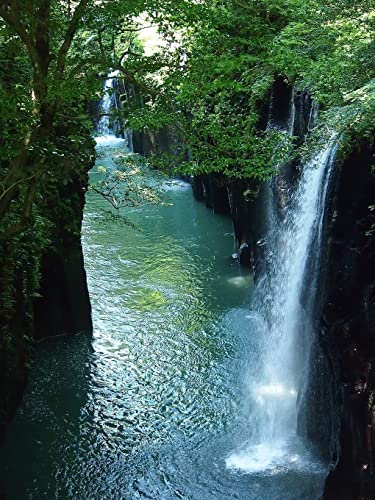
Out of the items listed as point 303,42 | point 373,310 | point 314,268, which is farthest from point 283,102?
point 373,310

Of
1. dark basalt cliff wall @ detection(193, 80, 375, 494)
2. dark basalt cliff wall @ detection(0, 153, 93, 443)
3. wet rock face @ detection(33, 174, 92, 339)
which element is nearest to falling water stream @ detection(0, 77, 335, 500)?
wet rock face @ detection(33, 174, 92, 339)

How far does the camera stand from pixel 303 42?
12180 mm

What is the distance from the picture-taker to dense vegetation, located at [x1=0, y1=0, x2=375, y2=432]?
20.5 feet

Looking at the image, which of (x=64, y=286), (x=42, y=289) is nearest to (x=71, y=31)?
(x=42, y=289)

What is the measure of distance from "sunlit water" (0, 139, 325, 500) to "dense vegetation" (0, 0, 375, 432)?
203 cm

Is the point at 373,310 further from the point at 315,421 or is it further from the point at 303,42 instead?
the point at 303,42

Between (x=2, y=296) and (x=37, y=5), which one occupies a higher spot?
(x=37, y=5)

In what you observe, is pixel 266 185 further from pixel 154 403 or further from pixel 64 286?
pixel 154 403

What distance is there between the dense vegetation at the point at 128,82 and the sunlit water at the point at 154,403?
2.03 m

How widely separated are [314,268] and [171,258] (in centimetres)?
941

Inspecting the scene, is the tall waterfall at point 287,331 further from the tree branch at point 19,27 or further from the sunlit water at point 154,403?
the tree branch at point 19,27

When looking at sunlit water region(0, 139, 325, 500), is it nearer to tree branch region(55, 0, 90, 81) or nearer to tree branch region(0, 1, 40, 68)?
tree branch region(55, 0, 90, 81)

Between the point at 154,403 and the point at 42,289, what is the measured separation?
12.5ft

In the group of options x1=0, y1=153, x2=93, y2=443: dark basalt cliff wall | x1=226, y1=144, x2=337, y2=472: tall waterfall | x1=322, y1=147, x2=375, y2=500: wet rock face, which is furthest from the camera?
x1=226, y1=144, x2=337, y2=472: tall waterfall
